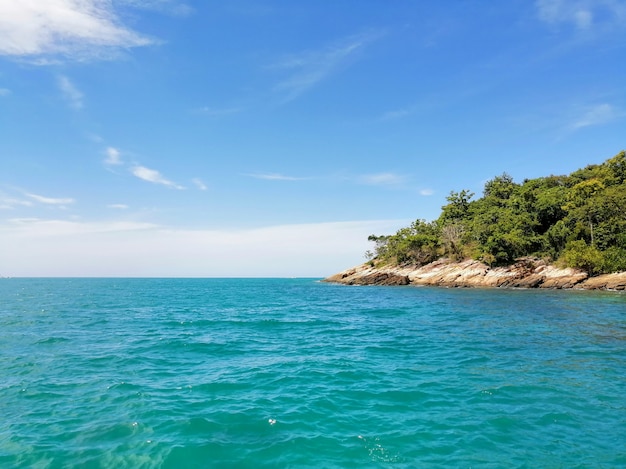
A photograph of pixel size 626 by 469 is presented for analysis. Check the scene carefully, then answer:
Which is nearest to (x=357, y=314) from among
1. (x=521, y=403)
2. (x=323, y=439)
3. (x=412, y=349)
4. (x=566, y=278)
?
(x=412, y=349)

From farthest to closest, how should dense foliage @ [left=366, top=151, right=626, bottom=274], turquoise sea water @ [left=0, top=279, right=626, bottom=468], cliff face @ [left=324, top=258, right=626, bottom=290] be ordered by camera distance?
dense foliage @ [left=366, top=151, right=626, bottom=274] < cliff face @ [left=324, top=258, right=626, bottom=290] < turquoise sea water @ [left=0, top=279, right=626, bottom=468]

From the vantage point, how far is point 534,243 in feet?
258

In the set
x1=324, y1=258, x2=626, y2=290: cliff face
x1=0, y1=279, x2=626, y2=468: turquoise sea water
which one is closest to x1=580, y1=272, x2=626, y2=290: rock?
x1=324, y1=258, x2=626, y2=290: cliff face

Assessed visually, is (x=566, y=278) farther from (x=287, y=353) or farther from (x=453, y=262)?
(x=287, y=353)

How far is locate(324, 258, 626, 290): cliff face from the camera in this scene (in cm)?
6419

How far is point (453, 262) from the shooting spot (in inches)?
3622

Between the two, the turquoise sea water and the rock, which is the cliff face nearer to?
the rock

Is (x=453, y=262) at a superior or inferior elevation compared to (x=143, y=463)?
superior

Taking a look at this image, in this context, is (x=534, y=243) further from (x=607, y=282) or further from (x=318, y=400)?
(x=318, y=400)

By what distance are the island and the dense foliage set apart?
15cm

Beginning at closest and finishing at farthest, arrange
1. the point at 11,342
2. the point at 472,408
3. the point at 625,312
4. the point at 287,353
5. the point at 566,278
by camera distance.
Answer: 1. the point at 472,408
2. the point at 287,353
3. the point at 11,342
4. the point at 625,312
5. the point at 566,278

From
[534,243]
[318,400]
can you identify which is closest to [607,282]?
[534,243]

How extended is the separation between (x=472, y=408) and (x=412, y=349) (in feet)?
30.6

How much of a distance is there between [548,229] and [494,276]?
16695 millimetres
